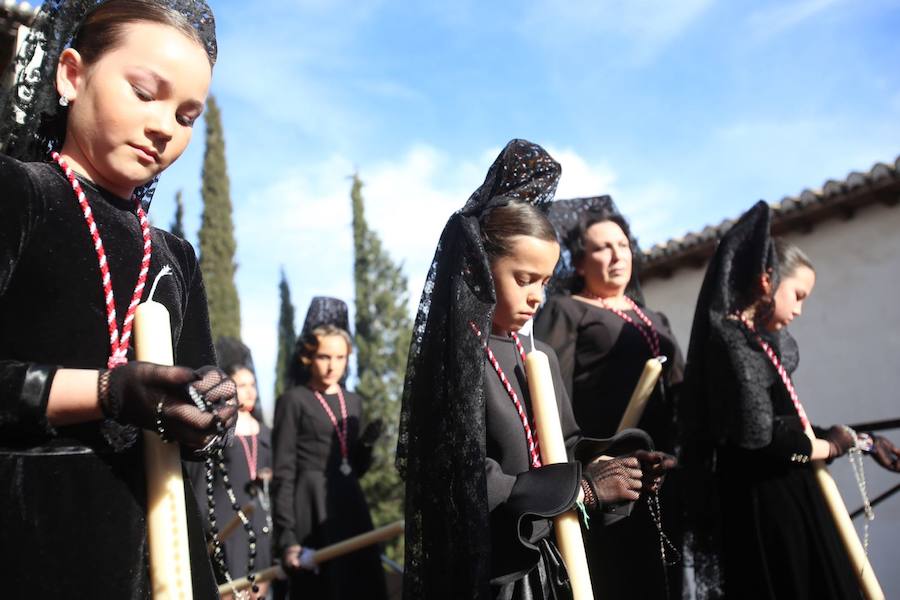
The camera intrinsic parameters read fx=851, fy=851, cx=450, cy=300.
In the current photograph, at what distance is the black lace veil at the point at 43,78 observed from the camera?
2.13m

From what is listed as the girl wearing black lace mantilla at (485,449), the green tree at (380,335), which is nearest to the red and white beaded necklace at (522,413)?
the girl wearing black lace mantilla at (485,449)

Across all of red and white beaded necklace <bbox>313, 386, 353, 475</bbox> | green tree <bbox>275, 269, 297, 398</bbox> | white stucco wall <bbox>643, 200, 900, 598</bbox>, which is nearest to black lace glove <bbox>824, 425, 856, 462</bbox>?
red and white beaded necklace <bbox>313, 386, 353, 475</bbox>

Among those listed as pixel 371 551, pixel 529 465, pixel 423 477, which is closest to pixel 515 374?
pixel 529 465

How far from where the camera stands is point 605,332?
4.50 metres

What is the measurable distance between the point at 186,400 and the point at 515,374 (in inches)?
60.8

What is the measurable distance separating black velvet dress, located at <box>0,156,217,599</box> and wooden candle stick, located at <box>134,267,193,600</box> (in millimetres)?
89

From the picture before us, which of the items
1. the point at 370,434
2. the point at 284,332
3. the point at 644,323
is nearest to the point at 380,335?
the point at 284,332

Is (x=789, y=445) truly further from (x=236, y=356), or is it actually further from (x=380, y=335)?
(x=380, y=335)

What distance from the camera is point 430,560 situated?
8.25 feet

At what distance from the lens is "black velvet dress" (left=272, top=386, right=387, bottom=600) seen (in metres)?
5.75

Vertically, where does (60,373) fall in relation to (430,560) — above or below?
above

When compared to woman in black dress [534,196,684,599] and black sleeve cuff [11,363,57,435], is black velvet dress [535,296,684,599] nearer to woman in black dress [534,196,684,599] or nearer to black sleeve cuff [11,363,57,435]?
woman in black dress [534,196,684,599]

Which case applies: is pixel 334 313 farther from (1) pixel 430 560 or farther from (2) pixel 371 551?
(1) pixel 430 560

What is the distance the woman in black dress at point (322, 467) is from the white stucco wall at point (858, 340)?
5713mm
